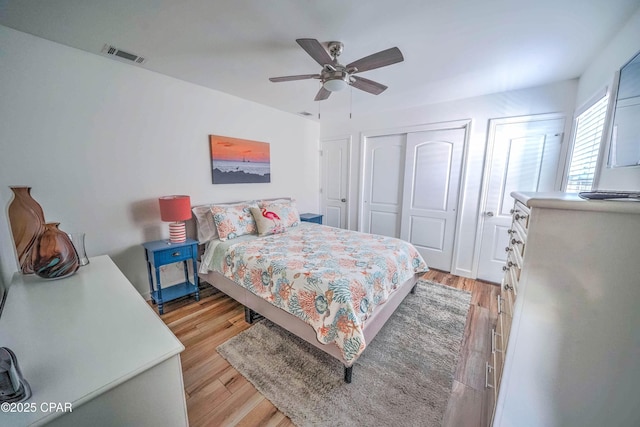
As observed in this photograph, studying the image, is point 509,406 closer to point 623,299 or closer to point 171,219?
point 623,299

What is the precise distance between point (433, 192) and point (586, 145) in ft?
4.86

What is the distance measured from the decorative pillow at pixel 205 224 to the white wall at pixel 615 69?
326 cm

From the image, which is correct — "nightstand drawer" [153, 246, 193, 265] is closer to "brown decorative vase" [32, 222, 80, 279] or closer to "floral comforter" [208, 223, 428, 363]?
"floral comforter" [208, 223, 428, 363]

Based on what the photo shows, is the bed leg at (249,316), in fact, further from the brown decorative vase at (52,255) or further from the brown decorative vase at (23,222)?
the brown decorative vase at (23,222)

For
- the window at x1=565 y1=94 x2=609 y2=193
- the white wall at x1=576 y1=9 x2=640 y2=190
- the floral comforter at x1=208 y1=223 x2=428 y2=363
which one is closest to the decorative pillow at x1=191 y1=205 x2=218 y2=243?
the floral comforter at x1=208 y1=223 x2=428 y2=363

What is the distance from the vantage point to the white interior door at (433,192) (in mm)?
3078

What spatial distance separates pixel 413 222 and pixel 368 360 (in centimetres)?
228

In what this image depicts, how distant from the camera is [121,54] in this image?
A: 1.96 meters

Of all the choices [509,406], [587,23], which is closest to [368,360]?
[509,406]

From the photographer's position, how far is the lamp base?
2.38 meters

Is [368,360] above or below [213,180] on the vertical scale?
below

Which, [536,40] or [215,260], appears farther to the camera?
[215,260]

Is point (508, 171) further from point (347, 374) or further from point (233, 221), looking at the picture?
point (233, 221)

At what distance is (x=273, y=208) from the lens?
2922 mm
